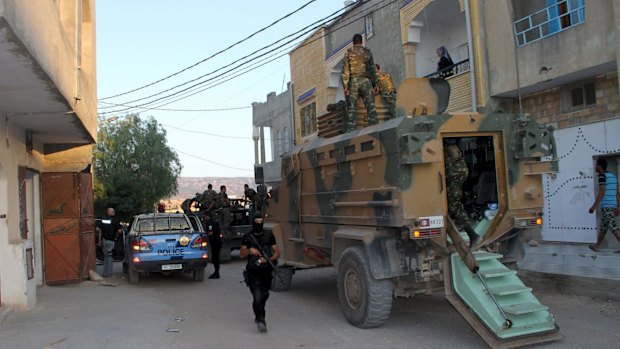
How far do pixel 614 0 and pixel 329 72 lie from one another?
1325 cm

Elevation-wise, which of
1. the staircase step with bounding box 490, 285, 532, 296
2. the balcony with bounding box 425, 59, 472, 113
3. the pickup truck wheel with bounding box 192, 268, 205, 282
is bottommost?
the pickup truck wheel with bounding box 192, 268, 205, 282

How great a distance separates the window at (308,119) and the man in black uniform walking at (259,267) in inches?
694

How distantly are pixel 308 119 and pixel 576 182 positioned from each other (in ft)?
49.8

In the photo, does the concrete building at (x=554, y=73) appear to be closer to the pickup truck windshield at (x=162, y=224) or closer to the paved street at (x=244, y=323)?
the paved street at (x=244, y=323)

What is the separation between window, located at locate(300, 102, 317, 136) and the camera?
24.9 metres

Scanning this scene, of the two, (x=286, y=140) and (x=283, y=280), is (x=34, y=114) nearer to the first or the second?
(x=283, y=280)

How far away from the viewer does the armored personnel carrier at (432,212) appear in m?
5.98

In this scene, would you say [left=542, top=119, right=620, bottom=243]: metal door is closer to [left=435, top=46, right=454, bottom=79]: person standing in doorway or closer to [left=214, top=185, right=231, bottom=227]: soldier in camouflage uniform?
[left=435, top=46, right=454, bottom=79]: person standing in doorway

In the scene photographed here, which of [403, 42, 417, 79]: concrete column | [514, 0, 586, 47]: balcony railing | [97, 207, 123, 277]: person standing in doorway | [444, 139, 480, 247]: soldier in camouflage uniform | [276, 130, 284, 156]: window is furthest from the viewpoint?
[276, 130, 284, 156]: window

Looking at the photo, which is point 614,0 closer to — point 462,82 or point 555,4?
point 555,4

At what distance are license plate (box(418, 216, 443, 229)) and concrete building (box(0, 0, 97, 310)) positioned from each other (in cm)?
447

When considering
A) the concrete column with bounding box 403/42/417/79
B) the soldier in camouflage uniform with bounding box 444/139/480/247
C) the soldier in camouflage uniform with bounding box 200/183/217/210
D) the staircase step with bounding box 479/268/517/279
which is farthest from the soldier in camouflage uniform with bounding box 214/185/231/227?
the staircase step with bounding box 479/268/517/279

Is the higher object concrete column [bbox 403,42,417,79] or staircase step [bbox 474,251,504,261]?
concrete column [bbox 403,42,417,79]

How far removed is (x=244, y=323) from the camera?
747 cm
